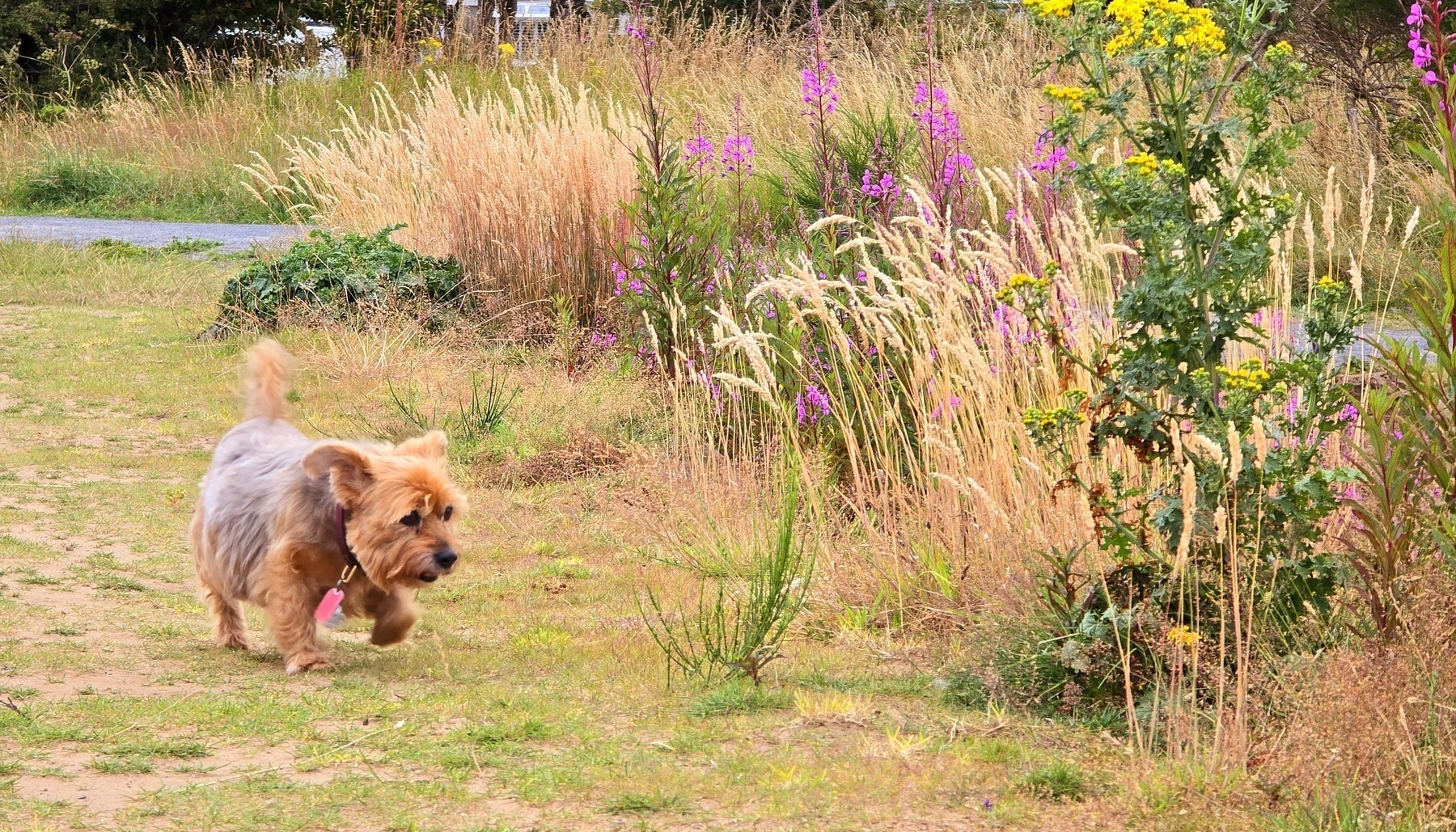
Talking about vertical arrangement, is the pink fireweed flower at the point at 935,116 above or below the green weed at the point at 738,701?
above

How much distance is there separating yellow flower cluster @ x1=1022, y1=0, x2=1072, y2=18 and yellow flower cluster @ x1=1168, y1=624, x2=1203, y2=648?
5.15 feet

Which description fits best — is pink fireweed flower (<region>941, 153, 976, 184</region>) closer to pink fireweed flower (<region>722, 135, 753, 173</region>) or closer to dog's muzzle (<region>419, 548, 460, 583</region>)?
pink fireweed flower (<region>722, 135, 753, 173</region>)

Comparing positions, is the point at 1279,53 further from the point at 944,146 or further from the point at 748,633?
the point at 944,146

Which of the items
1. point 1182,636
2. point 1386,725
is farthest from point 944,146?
point 1386,725

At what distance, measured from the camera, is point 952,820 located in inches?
142

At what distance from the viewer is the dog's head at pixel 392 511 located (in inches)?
192

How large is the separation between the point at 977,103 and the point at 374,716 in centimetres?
1122

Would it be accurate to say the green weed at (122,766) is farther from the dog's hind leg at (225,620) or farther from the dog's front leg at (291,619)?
the dog's hind leg at (225,620)

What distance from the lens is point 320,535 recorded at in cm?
514

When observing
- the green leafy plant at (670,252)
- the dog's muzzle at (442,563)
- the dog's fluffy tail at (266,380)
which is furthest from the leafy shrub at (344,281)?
the dog's muzzle at (442,563)

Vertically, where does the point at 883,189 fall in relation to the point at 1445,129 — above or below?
below

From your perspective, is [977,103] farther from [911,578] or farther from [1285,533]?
[1285,533]

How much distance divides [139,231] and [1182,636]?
15.2m

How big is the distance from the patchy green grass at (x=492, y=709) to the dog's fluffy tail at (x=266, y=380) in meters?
0.80
